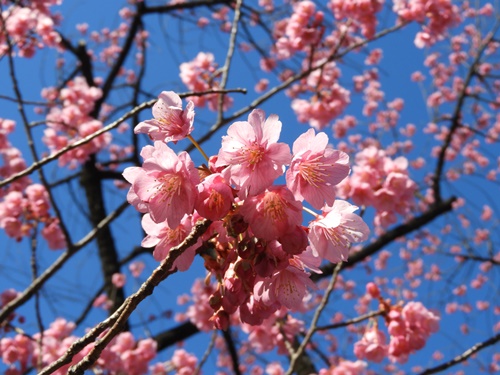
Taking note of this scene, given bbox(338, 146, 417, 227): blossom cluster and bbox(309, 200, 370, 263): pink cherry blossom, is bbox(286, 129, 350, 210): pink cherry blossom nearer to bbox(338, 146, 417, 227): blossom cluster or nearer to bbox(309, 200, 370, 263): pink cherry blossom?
bbox(309, 200, 370, 263): pink cherry blossom

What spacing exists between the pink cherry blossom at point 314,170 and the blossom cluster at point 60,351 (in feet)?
5.20

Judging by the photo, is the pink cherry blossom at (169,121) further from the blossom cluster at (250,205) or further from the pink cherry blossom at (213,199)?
the pink cherry blossom at (213,199)

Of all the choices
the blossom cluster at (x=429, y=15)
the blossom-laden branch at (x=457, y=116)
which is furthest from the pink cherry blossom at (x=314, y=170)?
the blossom-laden branch at (x=457, y=116)

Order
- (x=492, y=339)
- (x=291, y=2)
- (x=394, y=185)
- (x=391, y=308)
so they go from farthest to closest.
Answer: (x=291, y=2), (x=394, y=185), (x=391, y=308), (x=492, y=339)

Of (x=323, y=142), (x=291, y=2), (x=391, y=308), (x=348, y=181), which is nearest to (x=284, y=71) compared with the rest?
(x=291, y=2)

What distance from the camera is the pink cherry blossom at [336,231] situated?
3.29ft

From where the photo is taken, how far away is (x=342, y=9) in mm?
3289

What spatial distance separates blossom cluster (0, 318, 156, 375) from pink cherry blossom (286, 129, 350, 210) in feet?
5.20

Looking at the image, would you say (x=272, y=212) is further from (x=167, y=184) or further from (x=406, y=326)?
(x=406, y=326)

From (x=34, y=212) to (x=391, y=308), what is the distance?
7.30 feet

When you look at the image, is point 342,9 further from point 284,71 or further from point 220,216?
point 220,216

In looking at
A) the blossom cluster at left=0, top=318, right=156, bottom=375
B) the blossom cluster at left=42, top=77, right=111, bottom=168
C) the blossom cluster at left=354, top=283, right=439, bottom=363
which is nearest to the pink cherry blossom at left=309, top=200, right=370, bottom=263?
the blossom cluster at left=354, top=283, right=439, bottom=363

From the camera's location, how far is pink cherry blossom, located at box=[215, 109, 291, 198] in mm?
905

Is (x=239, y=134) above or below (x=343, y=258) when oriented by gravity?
above
